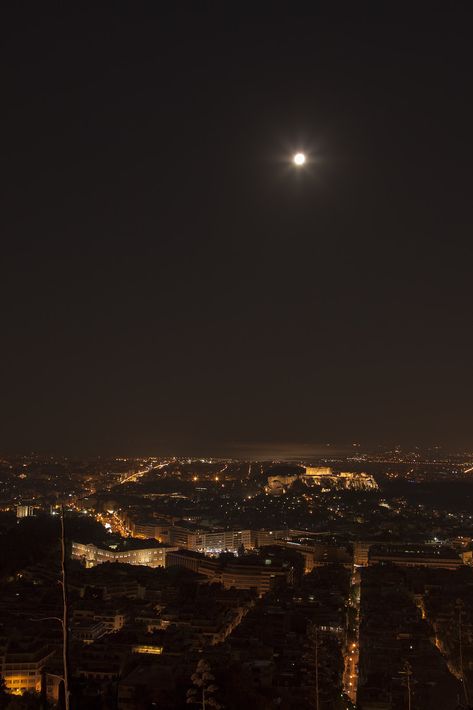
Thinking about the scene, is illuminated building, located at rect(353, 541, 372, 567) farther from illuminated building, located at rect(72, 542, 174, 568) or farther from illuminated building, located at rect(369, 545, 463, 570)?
illuminated building, located at rect(72, 542, 174, 568)

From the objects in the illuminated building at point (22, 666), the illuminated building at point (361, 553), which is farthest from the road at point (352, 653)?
the illuminated building at point (361, 553)

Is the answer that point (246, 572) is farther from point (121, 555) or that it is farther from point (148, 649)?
point (148, 649)

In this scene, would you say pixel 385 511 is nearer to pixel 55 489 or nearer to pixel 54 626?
pixel 55 489

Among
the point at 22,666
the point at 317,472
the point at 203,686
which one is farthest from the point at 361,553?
the point at 317,472

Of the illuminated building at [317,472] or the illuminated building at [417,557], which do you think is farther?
the illuminated building at [317,472]

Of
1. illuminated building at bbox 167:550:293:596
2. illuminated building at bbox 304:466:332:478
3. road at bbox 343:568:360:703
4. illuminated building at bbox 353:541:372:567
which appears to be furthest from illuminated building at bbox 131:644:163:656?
illuminated building at bbox 304:466:332:478

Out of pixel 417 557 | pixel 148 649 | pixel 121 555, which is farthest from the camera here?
pixel 417 557

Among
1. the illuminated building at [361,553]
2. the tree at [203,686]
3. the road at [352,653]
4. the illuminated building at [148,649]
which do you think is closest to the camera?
the tree at [203,686]

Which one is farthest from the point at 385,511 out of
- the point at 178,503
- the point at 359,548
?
the point at 359,548

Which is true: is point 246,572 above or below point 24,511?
below

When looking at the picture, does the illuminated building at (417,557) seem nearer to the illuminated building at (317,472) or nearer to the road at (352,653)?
the road at (352,653)

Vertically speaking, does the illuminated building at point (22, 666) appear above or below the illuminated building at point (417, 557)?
above

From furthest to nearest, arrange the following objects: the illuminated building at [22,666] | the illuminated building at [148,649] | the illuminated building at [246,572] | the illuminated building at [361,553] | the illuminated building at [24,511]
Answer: the illuminated building at [24,511]
the illuminated building at [361,553]
the illuminated building at [246,572]
the illuminated building at [148,649]
the illuminated building at [22,666]
